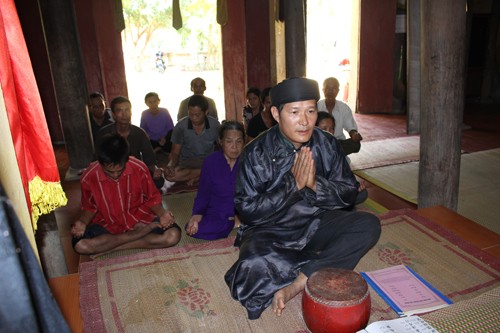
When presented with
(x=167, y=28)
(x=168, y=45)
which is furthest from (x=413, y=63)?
(x=168, y=45)

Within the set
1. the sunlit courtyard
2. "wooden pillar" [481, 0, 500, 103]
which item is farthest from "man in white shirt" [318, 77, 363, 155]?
the sunlit courtyard

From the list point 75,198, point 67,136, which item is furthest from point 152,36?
point 75,198

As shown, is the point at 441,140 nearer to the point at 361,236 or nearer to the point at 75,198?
the point at 361,236

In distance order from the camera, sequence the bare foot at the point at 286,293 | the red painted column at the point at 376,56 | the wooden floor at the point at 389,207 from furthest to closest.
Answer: the red painted column at the point at 376,56, the wooden floor at the point at 389,207, the bare foot at the point at 286,293

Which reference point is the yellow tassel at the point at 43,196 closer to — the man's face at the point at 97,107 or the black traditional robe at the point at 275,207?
the black traditional robe at the point at 275,207

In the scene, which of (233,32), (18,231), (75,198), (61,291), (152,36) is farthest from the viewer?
(152,36)

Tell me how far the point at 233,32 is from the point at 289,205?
7528 millimetres

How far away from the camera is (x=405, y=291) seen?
8.15 feet

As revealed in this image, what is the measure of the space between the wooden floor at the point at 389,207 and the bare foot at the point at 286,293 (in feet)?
3.79

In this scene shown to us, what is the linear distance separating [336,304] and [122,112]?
3.74 metres

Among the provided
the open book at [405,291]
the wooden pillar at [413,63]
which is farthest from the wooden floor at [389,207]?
the open book at [405,291]

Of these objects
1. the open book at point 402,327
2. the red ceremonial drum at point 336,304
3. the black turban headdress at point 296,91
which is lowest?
the open book at point 402,327

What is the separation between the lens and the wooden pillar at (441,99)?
3.41 metres

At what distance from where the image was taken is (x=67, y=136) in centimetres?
618
